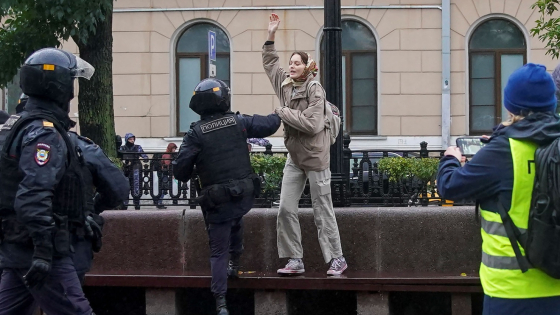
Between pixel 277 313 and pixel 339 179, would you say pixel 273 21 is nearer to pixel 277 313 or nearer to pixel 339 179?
pixel 339 179

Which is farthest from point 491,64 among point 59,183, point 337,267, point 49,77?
point 59,183

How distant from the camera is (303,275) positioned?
295 inches

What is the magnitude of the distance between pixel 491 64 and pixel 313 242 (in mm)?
14471

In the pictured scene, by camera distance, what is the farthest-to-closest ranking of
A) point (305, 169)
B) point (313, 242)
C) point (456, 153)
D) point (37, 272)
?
point (313, 242)
point (305, 169)
point (37, 272)
point (456, 153)

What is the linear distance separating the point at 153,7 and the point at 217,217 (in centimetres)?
1508

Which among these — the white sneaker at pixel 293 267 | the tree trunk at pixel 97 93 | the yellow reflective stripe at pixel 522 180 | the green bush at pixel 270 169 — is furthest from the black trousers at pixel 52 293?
the tree trunk at pixel 97 93

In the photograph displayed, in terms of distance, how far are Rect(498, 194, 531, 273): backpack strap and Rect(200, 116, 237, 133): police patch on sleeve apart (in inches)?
127

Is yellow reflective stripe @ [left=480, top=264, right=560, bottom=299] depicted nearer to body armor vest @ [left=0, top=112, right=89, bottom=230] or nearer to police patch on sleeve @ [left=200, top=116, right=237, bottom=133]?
body armor vest @ [left=0, top=112, right=89, bottom=230]

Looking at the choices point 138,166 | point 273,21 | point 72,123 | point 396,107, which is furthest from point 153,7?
point 72,123

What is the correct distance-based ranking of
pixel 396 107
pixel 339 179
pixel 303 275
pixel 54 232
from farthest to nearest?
1. pixel 396 107
2. pixel 339 179
3. pixel 303 275
4. pixel 54 232

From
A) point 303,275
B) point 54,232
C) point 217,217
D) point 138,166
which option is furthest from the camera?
point 138,166

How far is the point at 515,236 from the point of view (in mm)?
3814

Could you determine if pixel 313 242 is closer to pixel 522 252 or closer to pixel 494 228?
pixel 494 228

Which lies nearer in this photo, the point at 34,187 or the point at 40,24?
the point at 34,187
